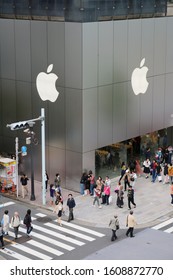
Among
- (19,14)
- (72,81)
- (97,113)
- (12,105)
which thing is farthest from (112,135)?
(19,14)

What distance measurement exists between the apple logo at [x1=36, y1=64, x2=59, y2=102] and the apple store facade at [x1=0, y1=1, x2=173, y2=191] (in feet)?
0.23

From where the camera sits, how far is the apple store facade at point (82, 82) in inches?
1246

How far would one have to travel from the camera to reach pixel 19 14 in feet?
110

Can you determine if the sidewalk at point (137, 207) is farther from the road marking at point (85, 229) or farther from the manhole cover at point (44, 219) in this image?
the manhole cover at point (44, 219)

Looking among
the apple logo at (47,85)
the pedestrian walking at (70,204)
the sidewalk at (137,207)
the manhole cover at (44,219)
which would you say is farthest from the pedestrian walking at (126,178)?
the apple logo at (47,85)

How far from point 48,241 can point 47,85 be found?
10.7 m

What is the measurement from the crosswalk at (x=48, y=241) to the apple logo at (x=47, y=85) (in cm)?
809

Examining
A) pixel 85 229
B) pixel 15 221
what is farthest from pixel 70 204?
pixel 15 221

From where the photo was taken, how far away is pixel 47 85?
33188 millimetres

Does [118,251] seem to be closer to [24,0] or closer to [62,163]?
[62,163]

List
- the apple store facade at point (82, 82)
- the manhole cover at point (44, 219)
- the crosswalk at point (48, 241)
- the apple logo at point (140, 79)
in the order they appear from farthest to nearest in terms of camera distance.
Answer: the apple logo at point (140, 79)
the apple store facade at point (82, 82)
the manhole cover at point (44, 219)
the crosswalk at point (48, 241)

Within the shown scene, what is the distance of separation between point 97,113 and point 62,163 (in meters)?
3.68

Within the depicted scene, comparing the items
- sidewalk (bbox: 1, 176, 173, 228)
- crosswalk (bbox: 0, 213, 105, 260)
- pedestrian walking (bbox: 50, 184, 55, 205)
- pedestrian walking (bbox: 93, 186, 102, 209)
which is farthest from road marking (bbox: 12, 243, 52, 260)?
pedestrian walking (bbox: 93, 186, 102, 209)

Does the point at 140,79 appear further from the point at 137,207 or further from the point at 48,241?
the point at 48,241
